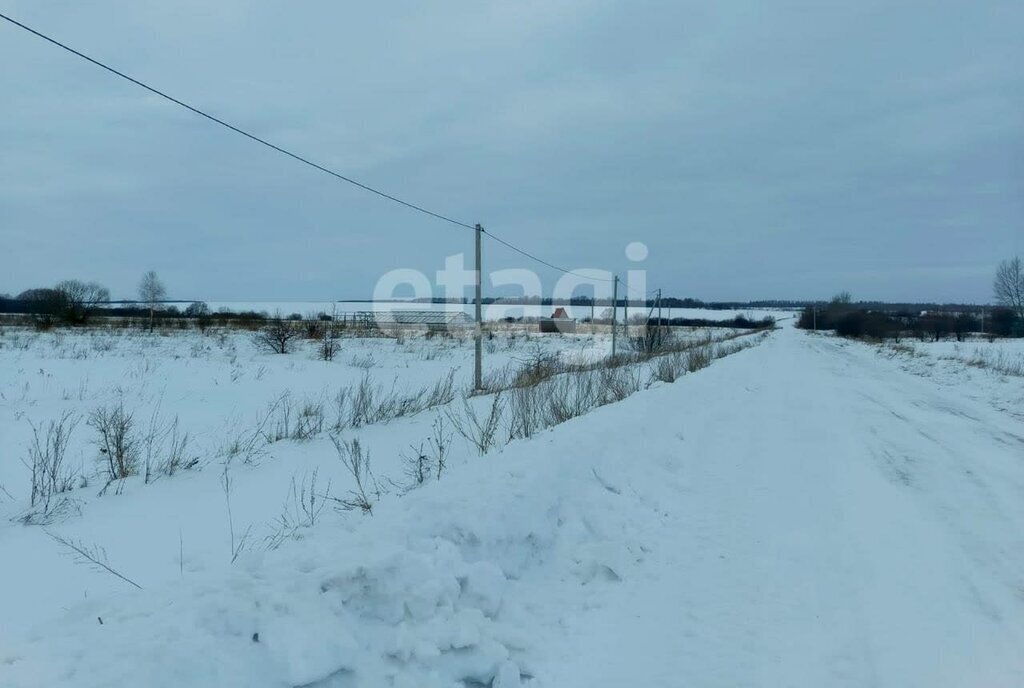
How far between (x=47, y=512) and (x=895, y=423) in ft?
37.8

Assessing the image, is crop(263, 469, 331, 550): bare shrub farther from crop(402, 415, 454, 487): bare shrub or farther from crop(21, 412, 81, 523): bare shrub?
crop(21, 412, 81, 523): bare shrub

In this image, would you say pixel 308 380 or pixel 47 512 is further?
pixel 308 380

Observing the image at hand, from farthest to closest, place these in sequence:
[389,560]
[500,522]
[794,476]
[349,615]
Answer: [794,476] < [500,522] < [389,560] < [349,615]

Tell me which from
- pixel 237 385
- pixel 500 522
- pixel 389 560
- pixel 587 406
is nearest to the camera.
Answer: pixel 389 560

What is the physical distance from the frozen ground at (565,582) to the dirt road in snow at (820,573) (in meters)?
0.02

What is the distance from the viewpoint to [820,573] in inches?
156

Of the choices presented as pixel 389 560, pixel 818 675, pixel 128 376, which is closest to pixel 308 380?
pixel 128 376

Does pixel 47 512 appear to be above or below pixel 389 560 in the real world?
below

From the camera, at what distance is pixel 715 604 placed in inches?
140

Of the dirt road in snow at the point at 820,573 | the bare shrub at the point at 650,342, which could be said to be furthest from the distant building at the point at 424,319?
the dirt road in snow at the point at 820,573

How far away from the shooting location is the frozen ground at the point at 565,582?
254 cm

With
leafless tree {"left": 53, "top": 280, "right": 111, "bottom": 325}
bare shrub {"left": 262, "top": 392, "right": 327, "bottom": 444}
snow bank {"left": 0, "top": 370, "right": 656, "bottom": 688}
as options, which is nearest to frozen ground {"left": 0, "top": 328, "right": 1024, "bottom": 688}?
snow bank {"left": 0, "top": 370, "right": 656, "bottom": 688}

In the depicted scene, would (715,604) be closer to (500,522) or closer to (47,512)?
(500,522)

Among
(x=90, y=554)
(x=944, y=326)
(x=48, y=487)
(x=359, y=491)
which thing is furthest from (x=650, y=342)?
(x=944, y=326)
